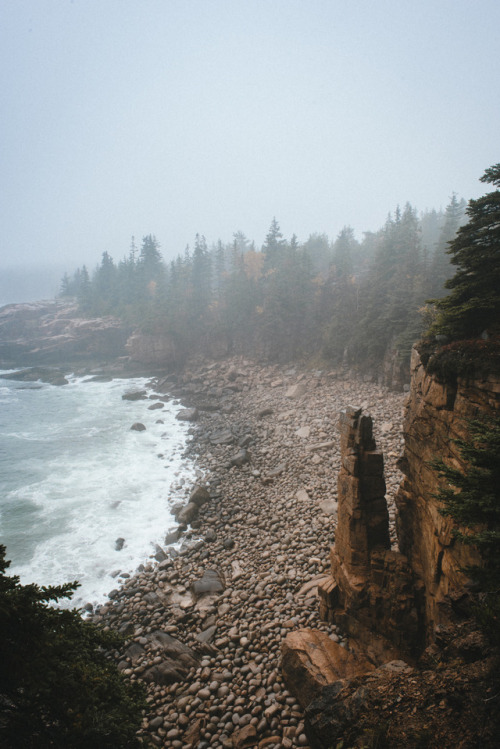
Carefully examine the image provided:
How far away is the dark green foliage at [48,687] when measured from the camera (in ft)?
10.7

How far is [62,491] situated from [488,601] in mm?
22882

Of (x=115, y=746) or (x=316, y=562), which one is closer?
(x=115, y=746)

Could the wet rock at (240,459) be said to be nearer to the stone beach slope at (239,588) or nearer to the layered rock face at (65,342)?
the stone beach slope at (239,588)

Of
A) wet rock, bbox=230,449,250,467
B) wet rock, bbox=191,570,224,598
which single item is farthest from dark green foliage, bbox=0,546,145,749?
wet rock, bbox=230,449,250,467

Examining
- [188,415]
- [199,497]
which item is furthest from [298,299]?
[199,497]

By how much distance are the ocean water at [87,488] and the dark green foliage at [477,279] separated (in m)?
15.5

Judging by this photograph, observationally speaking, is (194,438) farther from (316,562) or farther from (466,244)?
(466,244)

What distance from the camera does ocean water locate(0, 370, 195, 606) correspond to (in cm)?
→ 1457

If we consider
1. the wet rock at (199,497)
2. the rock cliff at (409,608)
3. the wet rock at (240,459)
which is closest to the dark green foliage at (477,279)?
the rock cliff at (409,608)

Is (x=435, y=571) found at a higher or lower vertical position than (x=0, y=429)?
higher

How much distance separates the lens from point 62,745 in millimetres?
3328

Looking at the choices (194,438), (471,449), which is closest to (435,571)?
(471,449)

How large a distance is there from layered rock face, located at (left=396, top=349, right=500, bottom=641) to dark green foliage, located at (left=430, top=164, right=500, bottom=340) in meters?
→ 1.61

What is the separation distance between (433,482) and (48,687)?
832 cm
